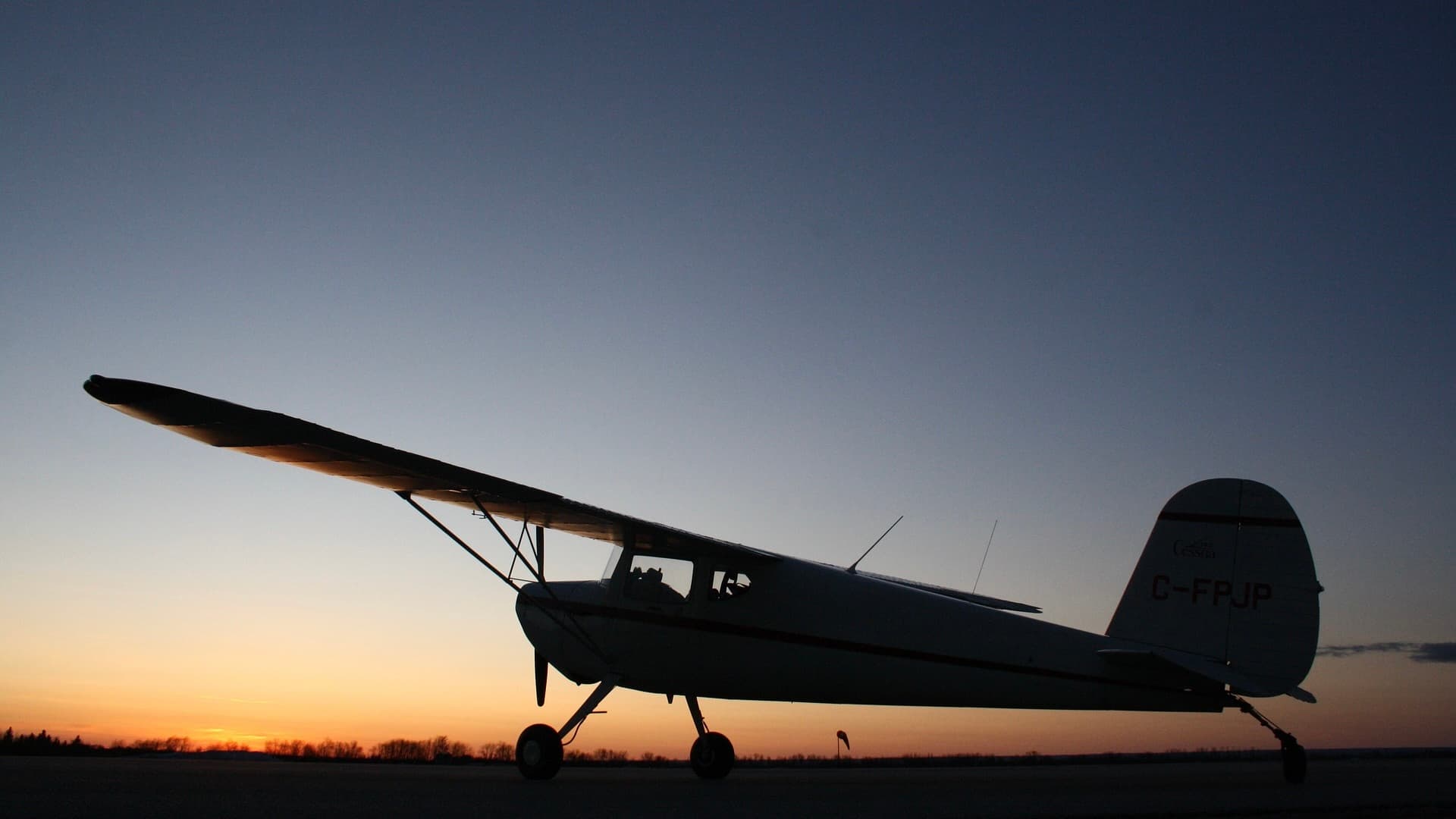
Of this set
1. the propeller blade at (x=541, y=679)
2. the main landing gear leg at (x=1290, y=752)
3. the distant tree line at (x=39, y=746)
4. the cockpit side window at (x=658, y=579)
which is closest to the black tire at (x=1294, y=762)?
the main landing gear leg at (x=1290, y=752)

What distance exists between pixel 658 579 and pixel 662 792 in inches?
93.8

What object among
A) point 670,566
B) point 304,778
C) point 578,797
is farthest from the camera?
point 670,566

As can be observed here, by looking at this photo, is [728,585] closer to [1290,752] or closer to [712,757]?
[712,757]

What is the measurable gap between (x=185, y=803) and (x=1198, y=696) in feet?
25.2

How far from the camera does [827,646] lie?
30.3 ft

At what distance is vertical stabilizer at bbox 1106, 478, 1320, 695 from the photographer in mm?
8750

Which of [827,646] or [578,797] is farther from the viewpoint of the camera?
[827,646]

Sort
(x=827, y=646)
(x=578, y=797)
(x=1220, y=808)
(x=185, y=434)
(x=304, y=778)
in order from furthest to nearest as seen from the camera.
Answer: (x=827, y=646) → (x=304, y=778) → (x=185, y=434) → (x=578, y=797) → (x=1220, y=808)

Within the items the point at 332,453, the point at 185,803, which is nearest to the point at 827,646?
the point at 332,453

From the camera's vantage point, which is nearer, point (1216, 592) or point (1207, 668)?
point (1207, 668)

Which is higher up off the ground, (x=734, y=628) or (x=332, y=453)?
(x=332, y=453)

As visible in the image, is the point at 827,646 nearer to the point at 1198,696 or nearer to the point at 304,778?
the point at 1198,696

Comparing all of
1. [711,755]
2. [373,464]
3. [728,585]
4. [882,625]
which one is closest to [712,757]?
[711,755]

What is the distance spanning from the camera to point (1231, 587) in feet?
29.8
